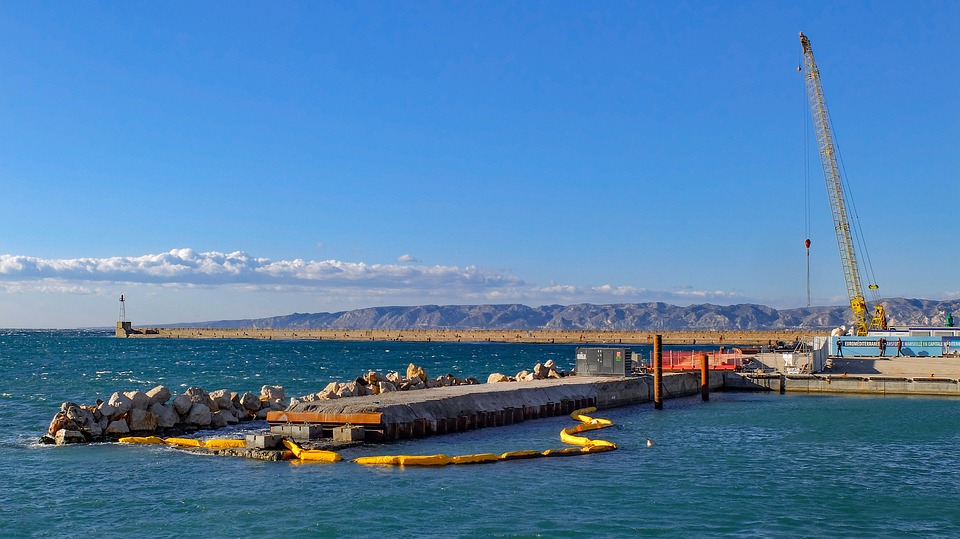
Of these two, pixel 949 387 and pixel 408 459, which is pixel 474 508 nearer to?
pixel 408 459

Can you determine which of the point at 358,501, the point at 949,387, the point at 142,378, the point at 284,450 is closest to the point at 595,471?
the point at 358,501

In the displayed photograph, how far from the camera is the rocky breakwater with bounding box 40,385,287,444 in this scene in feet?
106

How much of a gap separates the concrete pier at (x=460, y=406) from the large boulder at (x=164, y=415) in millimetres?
5138

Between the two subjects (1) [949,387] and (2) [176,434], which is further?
(1) [949,387]

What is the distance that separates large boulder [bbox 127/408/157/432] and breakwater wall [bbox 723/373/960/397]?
39.2m

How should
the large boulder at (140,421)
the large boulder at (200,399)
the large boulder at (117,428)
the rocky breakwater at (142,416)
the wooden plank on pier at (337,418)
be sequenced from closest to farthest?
the wooden plank on pier at (337,418) < the rocky breakwater at (142,416) < the large boulder at (117,428) < the large boulder at (140,421) < the large boulder at (200,399)

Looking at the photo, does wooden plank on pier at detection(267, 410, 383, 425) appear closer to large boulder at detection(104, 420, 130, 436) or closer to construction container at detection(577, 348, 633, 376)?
large boulder at detection(104, 420, 130, 436)

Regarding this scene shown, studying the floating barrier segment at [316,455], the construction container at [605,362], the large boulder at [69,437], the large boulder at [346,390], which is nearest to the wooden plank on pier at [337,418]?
the floating barrier segment at [316,455]

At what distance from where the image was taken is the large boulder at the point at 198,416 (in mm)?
35906

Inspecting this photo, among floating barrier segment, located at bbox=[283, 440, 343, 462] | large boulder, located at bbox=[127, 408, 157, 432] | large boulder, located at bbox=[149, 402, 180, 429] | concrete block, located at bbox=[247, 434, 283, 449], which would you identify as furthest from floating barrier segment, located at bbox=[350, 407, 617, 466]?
large boulder, located at bbox=[127, 408, 157, 432]

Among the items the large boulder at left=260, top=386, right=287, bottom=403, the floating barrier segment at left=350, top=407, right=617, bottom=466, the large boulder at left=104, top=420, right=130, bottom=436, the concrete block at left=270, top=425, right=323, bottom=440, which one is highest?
the large boulder at left=260, top=386, right=287, bottom=403

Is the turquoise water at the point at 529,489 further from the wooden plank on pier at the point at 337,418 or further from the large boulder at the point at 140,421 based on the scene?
the large boulder at the point at 140,421

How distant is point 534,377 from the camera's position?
171 ft

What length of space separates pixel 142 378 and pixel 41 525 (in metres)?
55.8
